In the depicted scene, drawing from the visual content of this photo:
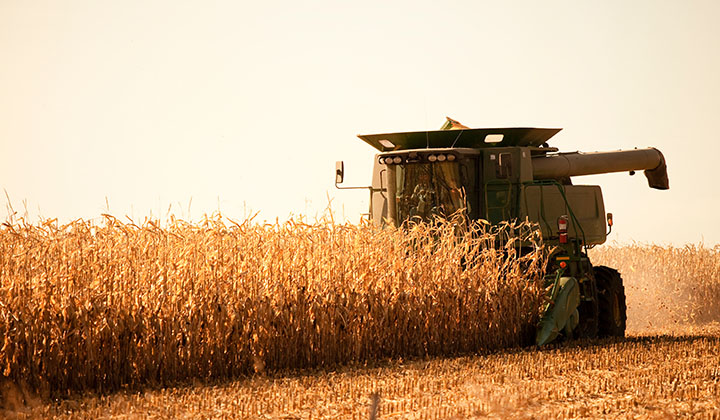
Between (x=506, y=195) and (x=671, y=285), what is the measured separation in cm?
933

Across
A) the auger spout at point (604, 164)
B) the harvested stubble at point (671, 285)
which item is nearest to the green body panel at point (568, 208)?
the auger spout at point (604, 164)

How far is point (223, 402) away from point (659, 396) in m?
3.70

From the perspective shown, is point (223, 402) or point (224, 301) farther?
point (224, 301)

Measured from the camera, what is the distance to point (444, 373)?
8773mm

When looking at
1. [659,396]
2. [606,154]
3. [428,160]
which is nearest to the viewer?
[659,396]

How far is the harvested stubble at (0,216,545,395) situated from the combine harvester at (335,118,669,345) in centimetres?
32

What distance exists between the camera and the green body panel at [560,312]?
35.9 feet

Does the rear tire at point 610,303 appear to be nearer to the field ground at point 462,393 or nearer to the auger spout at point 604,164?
the auger spout at point 604,164

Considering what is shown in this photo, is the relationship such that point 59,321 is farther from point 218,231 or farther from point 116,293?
point 218,231

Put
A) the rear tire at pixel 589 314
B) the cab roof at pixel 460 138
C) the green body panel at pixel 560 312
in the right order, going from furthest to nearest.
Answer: the cab roof at pixel 460 138 → the rear tire at pixel 589 314 → the green body panel at pixel 560 312

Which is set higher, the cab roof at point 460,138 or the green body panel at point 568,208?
the cab roof at point 460,138

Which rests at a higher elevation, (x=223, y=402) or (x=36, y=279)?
(x=36, y=279)

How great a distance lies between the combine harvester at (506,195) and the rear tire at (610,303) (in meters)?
0.01

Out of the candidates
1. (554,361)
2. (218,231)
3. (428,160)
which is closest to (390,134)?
(428,160)
